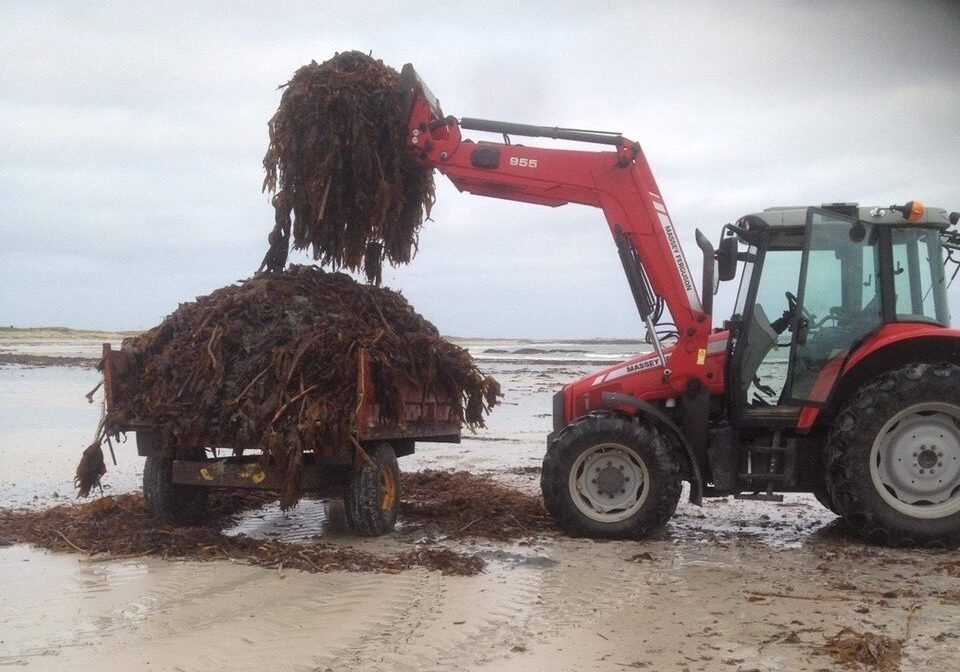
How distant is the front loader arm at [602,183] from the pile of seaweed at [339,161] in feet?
0.87

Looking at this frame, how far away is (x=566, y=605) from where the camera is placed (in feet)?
19.2

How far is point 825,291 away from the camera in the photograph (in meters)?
7.73

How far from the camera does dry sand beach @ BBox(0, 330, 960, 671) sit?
4.88 metres

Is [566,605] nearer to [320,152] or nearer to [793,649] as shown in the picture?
[793,649]

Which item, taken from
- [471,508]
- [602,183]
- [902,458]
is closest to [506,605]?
[471,508]

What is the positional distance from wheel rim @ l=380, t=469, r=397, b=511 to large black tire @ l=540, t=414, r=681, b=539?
49.2 inches

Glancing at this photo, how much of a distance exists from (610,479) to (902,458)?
225cm

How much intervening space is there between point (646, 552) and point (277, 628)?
3078 millimetres

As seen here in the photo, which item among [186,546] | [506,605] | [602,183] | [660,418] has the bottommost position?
[506,605]

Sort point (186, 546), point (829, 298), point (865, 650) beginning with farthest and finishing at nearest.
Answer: point (829, 298)
point (186, 546)
point (865, 650)

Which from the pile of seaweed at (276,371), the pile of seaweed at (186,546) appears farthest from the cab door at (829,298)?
the pile of seaweed at (186,546)

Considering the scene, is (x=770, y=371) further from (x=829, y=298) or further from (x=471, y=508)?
(x=471, y=508)

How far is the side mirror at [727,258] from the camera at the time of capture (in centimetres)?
771

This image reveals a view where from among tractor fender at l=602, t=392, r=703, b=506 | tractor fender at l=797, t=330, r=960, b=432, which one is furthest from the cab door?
tractor fender at l=602, t=392, r=703, b=506
